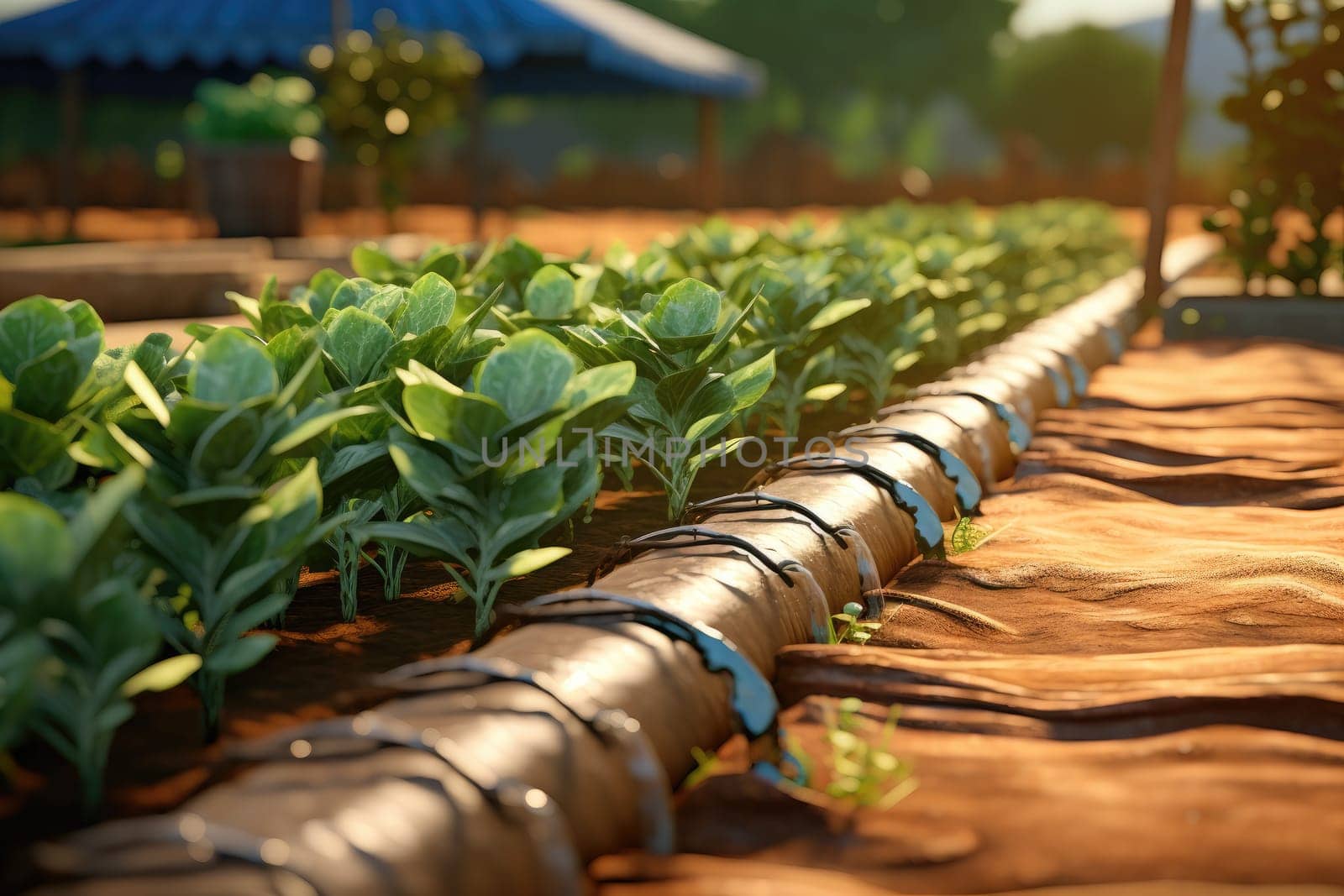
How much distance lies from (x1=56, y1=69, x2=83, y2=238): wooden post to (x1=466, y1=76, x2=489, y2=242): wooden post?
255 inches

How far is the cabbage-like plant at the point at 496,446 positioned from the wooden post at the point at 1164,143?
7.97m

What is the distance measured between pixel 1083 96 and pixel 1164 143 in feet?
149

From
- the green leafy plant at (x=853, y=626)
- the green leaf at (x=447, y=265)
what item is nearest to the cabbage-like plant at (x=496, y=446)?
the green leafy plant at (x=853, y=626)

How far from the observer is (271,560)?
2.00 m

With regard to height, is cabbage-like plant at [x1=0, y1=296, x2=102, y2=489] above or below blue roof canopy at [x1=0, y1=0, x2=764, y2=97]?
below

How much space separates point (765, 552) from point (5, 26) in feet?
73.6

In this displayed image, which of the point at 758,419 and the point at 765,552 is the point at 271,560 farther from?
the point at 758,419

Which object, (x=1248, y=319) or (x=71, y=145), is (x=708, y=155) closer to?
(x=71, y=145)

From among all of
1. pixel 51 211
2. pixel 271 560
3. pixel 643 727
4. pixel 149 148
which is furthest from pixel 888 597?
pixel 149 148

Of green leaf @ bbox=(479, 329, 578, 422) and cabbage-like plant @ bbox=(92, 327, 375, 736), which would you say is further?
green leaf @ bbox=(479, 329, 578, 422)

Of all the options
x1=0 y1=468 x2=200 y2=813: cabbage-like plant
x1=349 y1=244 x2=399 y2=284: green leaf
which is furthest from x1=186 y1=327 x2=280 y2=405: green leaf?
x1=349 y1=244 x2=399 y2=284: green leaf

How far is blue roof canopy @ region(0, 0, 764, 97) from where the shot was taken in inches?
722

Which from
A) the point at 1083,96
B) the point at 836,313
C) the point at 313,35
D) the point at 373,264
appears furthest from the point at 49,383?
the point at 1083,96

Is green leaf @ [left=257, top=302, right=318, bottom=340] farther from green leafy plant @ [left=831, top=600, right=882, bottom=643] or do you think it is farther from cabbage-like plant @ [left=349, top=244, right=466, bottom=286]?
green leafy plant @ [left=831, top=600, right=882, bottom=643]
